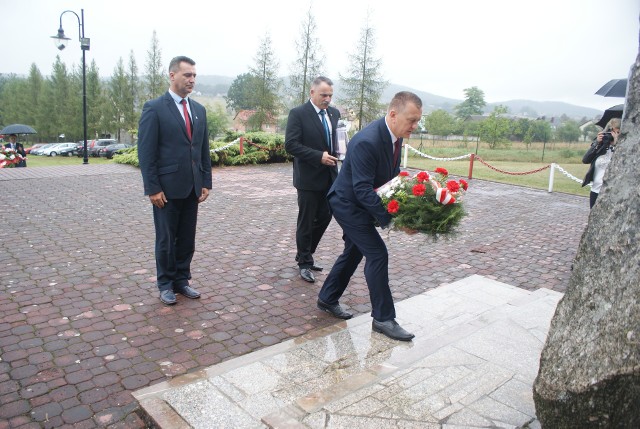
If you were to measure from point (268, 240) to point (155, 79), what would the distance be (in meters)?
54.6

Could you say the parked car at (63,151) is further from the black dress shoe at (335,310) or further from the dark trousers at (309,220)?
the black dress shoe at (335,310)

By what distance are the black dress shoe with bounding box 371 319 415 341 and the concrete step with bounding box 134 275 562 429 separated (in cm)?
6

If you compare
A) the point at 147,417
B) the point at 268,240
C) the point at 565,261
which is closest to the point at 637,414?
the point at 147,417

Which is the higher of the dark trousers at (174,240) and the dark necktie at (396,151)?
the dark necktie at (396,151)

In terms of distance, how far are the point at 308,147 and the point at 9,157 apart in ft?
49.5

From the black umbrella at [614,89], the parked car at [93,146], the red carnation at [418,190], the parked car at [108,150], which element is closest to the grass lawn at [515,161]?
the black umbrella at [614,89]

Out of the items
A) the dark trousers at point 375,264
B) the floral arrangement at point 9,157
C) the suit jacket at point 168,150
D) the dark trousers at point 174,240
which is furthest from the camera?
the floral arrangement at point 9,157

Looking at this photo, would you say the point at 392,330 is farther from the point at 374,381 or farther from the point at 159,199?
the point at 159,199

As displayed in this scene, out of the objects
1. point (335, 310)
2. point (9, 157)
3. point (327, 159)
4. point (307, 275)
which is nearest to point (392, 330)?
point (335, 310)

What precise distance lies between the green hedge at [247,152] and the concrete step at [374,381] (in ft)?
46.4

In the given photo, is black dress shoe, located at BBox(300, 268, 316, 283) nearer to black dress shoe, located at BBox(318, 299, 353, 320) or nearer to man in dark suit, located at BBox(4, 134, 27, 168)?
black dress shoe, located at BBox(318, 299, 353, 320)

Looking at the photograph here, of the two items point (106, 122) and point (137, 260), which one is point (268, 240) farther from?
point (106, 122)

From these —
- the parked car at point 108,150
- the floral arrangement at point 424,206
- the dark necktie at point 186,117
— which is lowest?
the parked car at point 108,150

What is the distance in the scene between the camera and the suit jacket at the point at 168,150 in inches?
193
